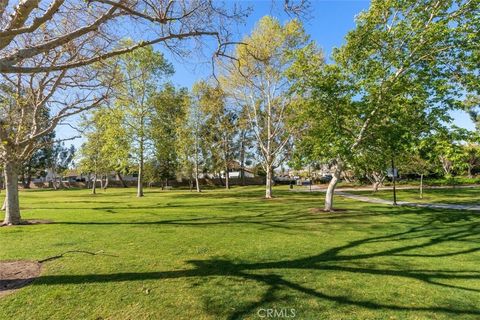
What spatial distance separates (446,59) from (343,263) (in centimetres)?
1015

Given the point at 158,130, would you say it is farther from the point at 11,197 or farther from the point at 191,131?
the point at 11,197

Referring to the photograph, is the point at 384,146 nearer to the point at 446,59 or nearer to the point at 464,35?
the point at 446,59

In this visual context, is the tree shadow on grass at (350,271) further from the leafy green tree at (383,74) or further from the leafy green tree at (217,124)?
the leafy green tree at (217,124)

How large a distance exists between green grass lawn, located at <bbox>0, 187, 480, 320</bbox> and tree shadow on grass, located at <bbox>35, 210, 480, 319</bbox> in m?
0.02

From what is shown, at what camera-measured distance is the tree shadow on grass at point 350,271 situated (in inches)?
181

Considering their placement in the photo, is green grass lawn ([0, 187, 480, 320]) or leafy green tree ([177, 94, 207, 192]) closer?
green grass lawn ([0, 187, 480, 320])

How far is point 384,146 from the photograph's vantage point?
13.7 metres

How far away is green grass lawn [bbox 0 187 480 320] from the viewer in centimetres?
439

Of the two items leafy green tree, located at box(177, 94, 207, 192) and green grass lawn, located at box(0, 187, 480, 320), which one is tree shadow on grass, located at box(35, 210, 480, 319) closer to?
green grass lawn, located at box(0, 187, 480, 320)

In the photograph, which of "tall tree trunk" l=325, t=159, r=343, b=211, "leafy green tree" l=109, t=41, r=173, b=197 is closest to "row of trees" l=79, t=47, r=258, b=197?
"leafy green tree" l=109, t=41, r=173, b=197

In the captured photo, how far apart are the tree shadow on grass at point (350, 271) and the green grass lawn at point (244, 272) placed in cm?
2

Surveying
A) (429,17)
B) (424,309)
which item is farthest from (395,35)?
(424,309)

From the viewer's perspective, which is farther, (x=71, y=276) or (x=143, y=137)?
(x=143, y=137)

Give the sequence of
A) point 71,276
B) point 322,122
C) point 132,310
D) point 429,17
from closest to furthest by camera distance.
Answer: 1. point 132,310
2. point 71,276
3. point 429,17
4. point 322,122
